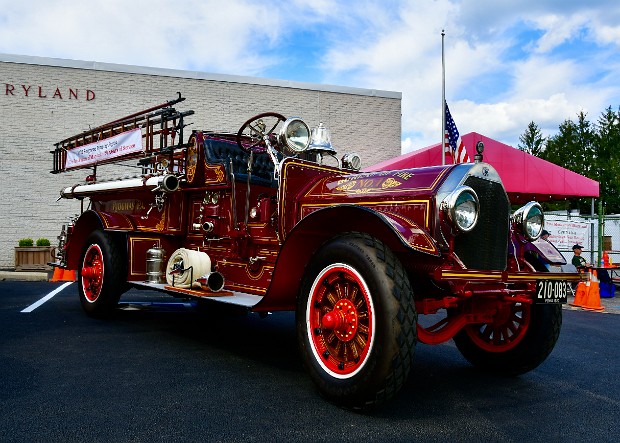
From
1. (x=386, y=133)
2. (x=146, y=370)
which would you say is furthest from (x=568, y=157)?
(x=146, y=370)

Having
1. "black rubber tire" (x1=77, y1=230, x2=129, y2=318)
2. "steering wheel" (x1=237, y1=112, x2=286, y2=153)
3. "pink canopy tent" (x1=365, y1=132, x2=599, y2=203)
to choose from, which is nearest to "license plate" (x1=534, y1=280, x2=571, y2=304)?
"steering wheel" (x1=237, y1=112, x2=286, y2=153)

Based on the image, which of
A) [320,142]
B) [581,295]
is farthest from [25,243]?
[581,295]

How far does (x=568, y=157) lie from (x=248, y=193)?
35817mm

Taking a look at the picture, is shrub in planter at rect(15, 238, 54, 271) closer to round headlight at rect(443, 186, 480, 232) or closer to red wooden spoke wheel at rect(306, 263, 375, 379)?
red wooden spoke wheel at rect(306, 263, 375, 379)

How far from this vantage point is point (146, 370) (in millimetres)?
3697

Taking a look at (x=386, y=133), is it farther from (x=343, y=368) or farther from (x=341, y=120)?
(x=343, y=368)

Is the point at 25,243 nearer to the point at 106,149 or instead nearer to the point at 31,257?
the point at 31,257

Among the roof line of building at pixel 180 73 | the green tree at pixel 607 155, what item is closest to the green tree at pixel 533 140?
the green tree at pixel 607 155

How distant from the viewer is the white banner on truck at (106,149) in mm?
6117

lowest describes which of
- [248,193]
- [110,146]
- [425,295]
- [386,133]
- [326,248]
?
[425,295]

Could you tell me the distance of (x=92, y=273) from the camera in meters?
5.77

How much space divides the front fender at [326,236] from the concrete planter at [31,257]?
10907mm

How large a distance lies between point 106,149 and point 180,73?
368 inches

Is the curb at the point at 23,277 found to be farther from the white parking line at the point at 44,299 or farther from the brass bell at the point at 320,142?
the brass bell at the point at 320,142
